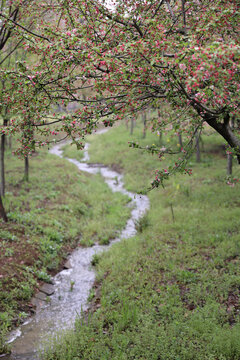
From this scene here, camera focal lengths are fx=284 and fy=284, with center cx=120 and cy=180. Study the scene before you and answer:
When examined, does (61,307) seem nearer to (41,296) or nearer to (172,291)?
(41,296)

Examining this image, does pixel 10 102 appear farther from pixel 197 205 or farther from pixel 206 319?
pixel 197 205

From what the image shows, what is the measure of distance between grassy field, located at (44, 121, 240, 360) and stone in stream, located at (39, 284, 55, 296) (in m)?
1.62

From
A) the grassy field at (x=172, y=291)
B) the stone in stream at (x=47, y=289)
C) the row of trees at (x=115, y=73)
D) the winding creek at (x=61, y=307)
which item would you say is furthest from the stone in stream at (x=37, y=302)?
the row of trees at (x=115, y=73)

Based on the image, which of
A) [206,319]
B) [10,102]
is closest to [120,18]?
[10,102]

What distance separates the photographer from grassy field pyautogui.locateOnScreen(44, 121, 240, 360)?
239 inches

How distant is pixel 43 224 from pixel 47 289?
380cm

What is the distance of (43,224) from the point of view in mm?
12914

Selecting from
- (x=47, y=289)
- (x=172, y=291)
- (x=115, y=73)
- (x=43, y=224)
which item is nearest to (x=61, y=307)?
(x=47, y=289)

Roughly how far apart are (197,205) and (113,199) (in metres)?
6.35

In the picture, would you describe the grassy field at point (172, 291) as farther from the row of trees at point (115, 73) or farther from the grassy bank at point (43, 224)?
the row of trees at point (115, 73)

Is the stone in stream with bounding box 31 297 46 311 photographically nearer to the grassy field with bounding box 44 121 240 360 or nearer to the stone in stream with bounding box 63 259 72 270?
the grassy field with bounding box 44 121 240 360

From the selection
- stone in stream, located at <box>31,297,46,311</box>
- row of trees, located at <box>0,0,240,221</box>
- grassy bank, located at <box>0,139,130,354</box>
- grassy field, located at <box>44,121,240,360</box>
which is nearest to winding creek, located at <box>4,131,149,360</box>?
stone in stream, located at <box>31,297,46,311</box>

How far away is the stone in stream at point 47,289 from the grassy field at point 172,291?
1618mm

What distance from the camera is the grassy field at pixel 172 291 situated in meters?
6.07
